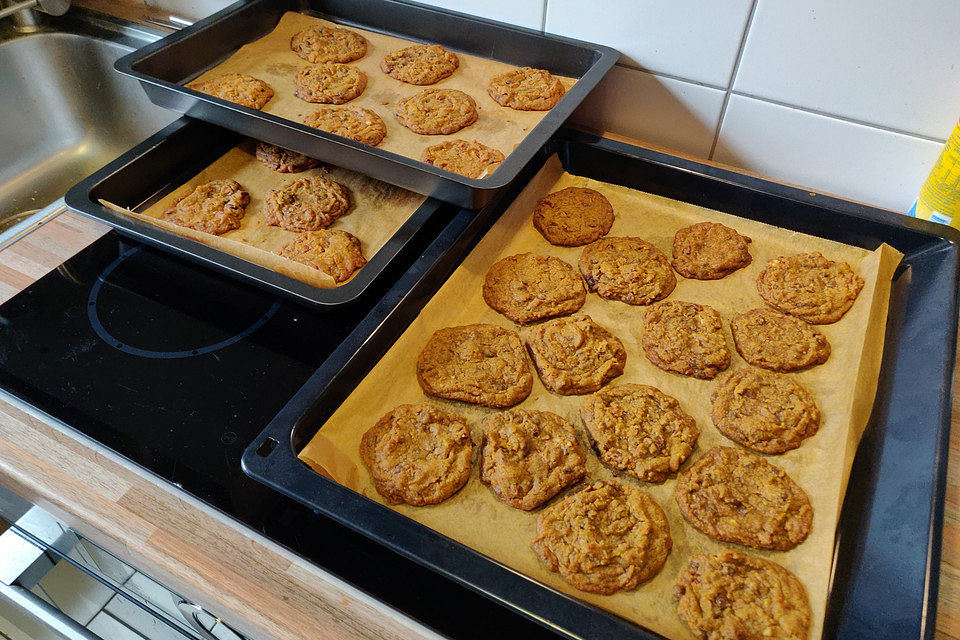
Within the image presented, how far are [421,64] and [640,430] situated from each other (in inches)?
34.9

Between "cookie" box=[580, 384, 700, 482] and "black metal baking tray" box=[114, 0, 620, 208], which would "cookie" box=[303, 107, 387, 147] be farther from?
"cookie" box=[580, 384, 700, 482]

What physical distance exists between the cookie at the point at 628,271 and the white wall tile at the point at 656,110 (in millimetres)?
299

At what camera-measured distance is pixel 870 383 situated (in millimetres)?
916

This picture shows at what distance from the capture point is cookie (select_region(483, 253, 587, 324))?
1.05 metres

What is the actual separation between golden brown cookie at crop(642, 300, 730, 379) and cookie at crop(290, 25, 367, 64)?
2.81 feet

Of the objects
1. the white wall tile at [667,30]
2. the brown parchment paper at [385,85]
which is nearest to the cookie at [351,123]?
the brown parchment paper at [385,85]

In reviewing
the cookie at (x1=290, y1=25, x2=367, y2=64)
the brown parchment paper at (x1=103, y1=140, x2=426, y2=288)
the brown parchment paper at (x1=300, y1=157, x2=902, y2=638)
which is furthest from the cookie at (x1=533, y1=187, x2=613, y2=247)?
the cookie at (x1=290, y1=25, x2=367, y2=64)

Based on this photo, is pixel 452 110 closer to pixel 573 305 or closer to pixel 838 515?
pixel 573 305

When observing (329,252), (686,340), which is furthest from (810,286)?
(329,252)

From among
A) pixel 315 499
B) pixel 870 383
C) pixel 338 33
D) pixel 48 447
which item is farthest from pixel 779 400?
pixel 338 33

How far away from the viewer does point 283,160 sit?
1.27 meters

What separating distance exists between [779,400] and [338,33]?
3.80 ft

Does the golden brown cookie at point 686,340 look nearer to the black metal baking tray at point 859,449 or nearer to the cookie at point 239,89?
the black metal baking tray at point 859,449

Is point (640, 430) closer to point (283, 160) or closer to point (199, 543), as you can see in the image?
point (199, 543)
